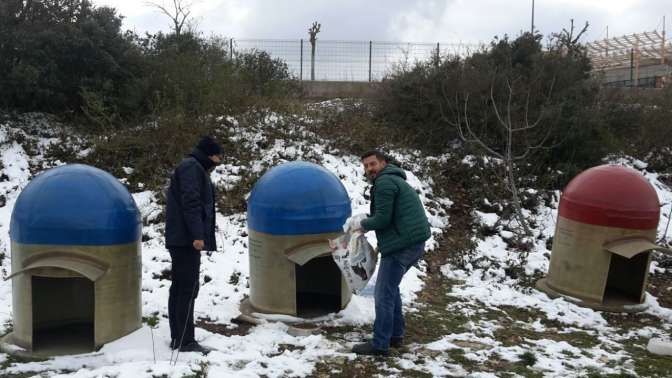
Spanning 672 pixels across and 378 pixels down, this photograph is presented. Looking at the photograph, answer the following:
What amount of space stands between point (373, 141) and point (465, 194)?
242 centimetres

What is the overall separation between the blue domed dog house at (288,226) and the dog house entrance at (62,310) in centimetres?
164

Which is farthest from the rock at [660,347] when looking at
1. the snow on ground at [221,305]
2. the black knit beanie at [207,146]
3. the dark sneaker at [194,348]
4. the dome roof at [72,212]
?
the dome roof at [72,212]

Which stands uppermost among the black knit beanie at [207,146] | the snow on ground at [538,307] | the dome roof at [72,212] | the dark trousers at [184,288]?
the black knit beanie at [207,146]

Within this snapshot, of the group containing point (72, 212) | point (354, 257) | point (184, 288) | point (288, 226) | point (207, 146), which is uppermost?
point (207, 146)

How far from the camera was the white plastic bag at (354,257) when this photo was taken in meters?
5.14

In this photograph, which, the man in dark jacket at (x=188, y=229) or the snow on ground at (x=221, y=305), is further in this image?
the man in dark jacket at (x=188, y=229)

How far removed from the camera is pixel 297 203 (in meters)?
5.58

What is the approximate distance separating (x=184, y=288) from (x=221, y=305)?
1514 mm

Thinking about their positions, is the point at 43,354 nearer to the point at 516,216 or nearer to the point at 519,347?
the point at 519,347

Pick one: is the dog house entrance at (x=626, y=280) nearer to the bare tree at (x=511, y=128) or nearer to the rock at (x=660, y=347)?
the rock at (x=660, y=347)

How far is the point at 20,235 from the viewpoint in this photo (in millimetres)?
4773

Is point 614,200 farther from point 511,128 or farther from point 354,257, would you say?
point 511,128

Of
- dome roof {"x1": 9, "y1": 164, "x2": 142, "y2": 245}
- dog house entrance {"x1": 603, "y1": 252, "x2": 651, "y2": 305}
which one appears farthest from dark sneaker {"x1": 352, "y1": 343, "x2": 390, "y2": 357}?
dog house entrance {"x1": 603, "y1": 252, "x2": 651, "y2": 305}

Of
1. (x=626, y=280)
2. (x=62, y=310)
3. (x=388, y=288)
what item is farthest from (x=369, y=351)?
(x=626, y=280)
